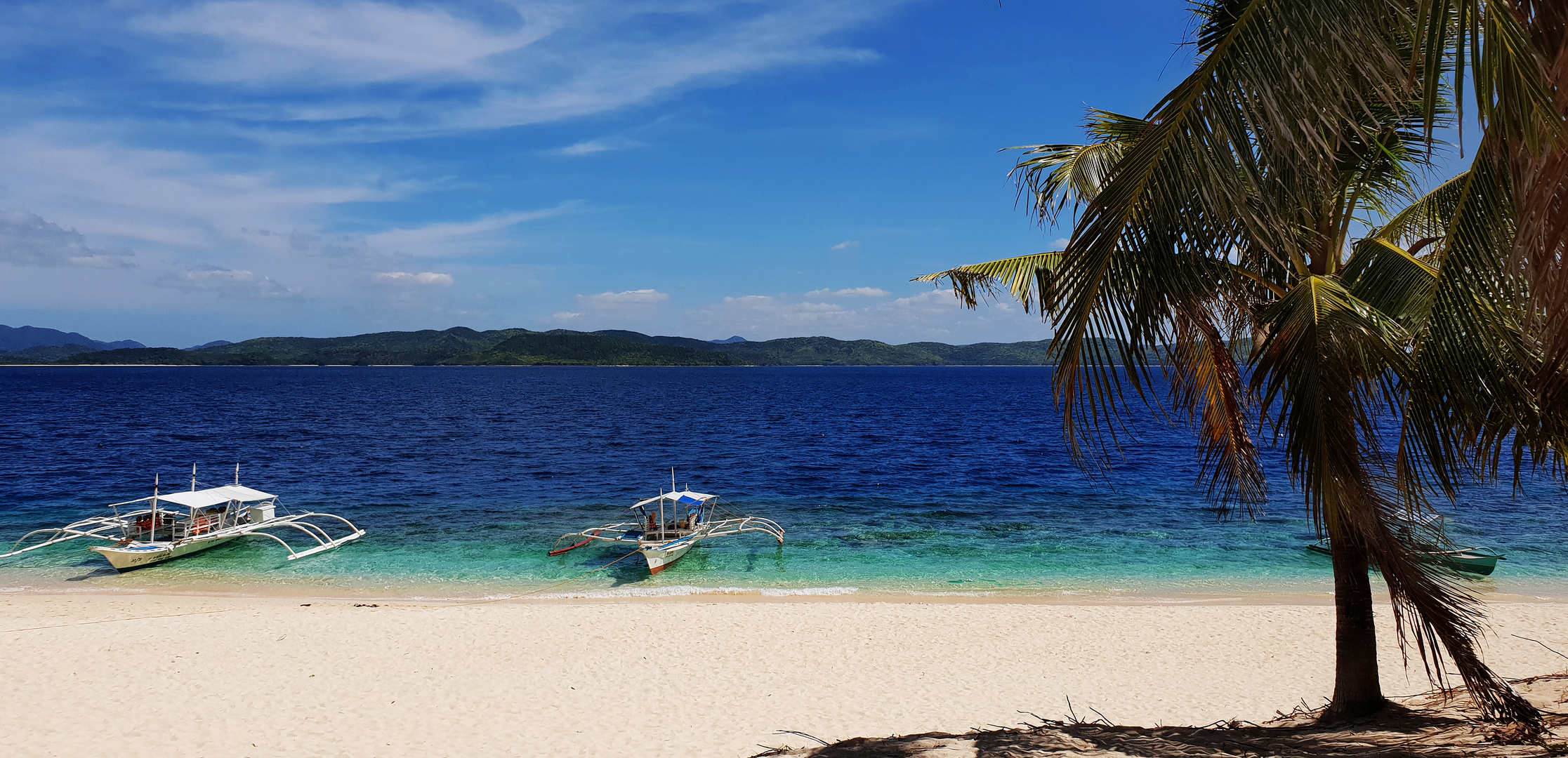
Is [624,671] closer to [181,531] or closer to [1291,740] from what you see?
[1291,740]

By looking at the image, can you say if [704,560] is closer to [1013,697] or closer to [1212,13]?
[1013,697]

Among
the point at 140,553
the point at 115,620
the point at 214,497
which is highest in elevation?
the point at 214,497

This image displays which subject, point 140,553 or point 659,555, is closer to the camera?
point 140,553

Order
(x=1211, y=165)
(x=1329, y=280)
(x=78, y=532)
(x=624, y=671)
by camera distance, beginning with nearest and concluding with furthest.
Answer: (x=1211, y=165)
(x=1329, y=280)
(x=624, y=671)
(x=78, y=532)

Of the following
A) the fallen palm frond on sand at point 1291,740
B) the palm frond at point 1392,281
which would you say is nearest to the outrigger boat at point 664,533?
the fallen palm frond on sand at point 1291,740

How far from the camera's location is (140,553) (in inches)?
676

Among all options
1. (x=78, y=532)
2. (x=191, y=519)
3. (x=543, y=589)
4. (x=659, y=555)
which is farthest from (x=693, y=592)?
(x=78, y=532)

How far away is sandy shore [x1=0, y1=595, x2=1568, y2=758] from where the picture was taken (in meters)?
8.60

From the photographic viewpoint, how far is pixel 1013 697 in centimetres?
979

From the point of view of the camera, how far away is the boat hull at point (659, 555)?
17156 mm

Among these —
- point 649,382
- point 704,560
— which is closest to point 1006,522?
point 704,560

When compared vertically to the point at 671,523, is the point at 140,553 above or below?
below

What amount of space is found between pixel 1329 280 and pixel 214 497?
2296cm

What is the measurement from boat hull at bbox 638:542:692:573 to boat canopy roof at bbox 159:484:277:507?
32.0ft
